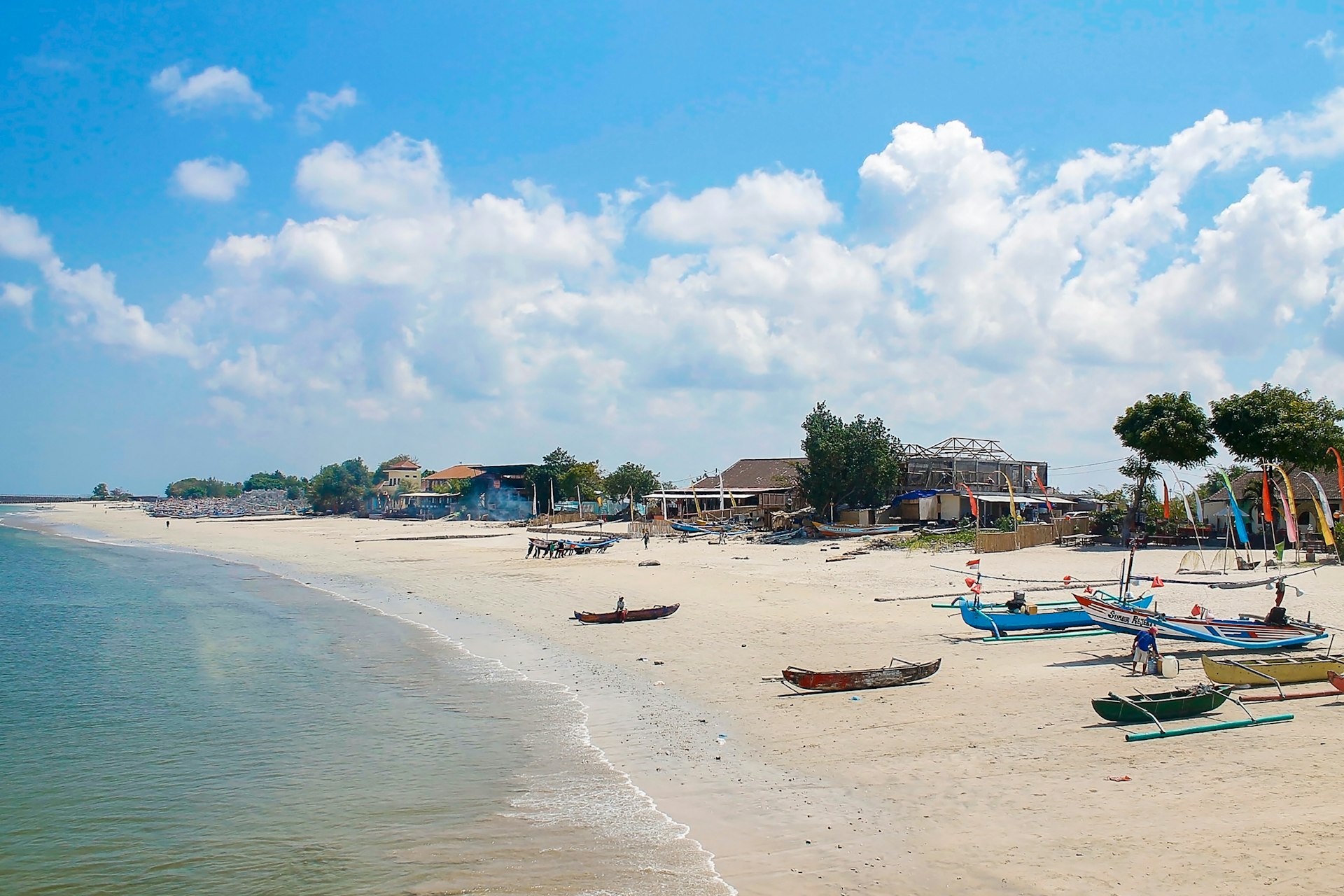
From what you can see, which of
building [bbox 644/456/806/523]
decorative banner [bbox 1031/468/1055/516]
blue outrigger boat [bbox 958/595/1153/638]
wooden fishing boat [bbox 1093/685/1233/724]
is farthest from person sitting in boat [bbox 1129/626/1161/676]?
building [bbox 644/456/806/523]

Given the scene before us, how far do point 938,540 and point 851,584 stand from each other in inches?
487

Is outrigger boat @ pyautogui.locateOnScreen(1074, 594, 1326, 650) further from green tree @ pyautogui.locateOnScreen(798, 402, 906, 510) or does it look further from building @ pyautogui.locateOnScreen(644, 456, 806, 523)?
building @ pyautogui.locateOnScreen(644, 456, 806, 523)

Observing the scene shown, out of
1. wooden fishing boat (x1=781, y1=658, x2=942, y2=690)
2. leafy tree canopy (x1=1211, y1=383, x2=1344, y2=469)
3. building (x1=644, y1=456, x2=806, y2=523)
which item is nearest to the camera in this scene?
wooden fishing boat (x1=781, y1=658, x2=942, y2=690)

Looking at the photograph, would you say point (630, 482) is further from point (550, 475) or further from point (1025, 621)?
point (1025, 621)

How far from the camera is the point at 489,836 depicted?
913cm

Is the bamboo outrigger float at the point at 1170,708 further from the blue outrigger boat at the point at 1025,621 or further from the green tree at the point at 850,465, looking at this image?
the green tree at the point at 850,465

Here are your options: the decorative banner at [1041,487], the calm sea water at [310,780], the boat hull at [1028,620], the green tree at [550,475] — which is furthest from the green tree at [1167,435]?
the green tree at [550,475]

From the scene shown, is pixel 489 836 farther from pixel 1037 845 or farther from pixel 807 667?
pixel 807 667

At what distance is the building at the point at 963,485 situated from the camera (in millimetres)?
46969

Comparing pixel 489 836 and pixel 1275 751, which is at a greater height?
pixel 1275 751

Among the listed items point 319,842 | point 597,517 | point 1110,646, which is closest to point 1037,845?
point 319,842

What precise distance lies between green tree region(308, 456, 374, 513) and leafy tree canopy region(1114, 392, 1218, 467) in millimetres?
90385

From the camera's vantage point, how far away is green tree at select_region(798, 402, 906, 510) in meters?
48.1

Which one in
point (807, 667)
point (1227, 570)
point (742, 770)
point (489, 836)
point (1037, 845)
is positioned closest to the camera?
point (1037, 845)
